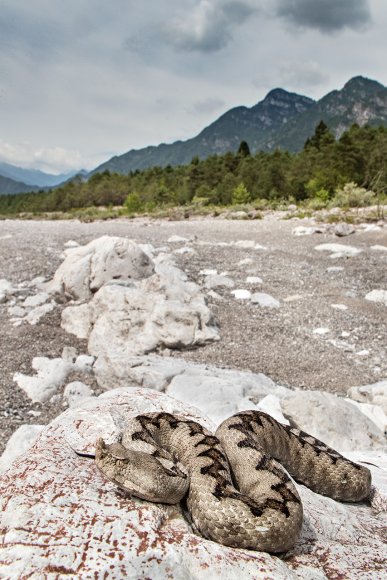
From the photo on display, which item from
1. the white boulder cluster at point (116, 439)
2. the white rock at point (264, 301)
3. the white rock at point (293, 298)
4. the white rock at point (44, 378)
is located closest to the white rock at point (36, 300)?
the white boulder cluster at point (116, 439)

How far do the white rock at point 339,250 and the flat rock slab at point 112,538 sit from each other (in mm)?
15902

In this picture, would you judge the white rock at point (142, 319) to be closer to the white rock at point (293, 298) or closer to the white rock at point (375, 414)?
the white rock at point (293, 298)

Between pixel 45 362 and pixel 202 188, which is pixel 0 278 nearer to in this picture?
pixel 45 362

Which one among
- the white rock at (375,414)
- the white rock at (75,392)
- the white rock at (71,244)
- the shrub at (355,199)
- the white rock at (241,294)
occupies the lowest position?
the white rock at (375,414)

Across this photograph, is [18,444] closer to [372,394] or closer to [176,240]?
[372,394]

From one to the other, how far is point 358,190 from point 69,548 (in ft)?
113

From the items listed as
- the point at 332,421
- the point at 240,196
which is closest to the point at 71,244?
the point at 332,421

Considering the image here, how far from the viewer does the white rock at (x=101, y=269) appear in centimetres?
1309

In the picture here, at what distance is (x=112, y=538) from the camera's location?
9.30ft

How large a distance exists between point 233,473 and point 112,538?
1570mm

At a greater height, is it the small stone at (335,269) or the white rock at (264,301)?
the small stone at (335,269)

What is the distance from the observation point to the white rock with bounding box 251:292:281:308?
13.8 m

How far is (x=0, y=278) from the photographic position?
1441cm

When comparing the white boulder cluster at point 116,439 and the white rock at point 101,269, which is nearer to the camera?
the white boulder cluster at point 116,439
